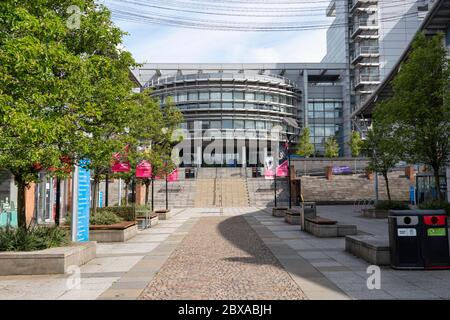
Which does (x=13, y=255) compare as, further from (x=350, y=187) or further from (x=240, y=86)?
(x=240, y=86)

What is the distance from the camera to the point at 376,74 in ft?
302

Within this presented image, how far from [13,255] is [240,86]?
274 feet

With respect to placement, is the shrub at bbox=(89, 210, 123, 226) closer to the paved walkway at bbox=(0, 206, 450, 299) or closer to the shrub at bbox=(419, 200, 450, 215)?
the paved walkway at bbox=(0, 206, 450, 299)

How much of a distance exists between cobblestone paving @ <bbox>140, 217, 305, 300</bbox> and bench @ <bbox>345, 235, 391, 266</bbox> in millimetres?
2255

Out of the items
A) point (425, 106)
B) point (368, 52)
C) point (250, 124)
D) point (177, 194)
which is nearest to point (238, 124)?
point (250, 124)

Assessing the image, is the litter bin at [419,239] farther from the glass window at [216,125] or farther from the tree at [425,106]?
the glass window at [216,125]

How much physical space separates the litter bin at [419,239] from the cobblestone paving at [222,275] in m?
2.63

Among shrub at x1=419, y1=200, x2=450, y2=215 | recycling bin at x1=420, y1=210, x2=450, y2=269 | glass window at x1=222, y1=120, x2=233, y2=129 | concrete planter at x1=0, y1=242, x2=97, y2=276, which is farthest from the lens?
glass window at x1=222, y1=120, x2=233, y2=129

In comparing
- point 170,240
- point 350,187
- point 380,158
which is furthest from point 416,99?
point 350,187

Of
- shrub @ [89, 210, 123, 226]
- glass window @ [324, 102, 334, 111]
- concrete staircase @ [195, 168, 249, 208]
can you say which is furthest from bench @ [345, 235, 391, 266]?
glass window @ [324, 102, 334, 111]

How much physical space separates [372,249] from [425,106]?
17.1 metres

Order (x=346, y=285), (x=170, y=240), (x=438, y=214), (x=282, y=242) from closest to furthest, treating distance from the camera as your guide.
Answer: (x=346, y=285)
(x=438, y=214)
(x=282, y=242)
(x=170, y=240)

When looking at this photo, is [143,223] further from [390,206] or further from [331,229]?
[390,206]

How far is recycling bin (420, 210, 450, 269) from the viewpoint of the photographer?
9.77 m
